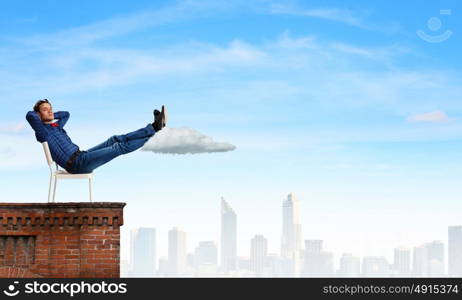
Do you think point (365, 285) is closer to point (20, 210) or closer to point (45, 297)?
point (45, 297)

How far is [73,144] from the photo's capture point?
Answer: 1745cm

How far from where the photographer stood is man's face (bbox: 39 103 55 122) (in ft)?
57.0

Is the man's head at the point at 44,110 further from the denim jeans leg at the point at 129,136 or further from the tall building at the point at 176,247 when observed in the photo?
the tall building at the point at 176,247

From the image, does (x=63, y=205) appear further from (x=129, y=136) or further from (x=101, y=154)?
(x=129, y=136)

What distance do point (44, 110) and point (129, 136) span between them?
2.09 metres

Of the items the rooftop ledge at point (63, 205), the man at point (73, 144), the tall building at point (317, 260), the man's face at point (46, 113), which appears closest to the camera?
the rooftop ledge at point (63, 205)

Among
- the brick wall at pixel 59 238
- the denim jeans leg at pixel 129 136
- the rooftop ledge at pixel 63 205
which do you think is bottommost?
the brick wall at pixel 59 238

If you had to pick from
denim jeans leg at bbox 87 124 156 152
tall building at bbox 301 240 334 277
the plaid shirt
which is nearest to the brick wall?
the plaid shirt

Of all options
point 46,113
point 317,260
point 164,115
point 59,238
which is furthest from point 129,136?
point 317,260

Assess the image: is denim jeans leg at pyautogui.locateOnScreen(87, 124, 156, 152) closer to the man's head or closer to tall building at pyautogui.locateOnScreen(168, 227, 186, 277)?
the man's head

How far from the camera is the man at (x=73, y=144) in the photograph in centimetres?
1717

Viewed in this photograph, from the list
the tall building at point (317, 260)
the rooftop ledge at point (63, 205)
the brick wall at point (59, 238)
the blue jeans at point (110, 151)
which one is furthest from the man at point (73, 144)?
the tall building at point (317, 260)

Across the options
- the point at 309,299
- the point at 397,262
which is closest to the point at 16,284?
the point at 309,299

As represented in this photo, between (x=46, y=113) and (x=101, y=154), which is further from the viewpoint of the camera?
(x=46, y=113)
